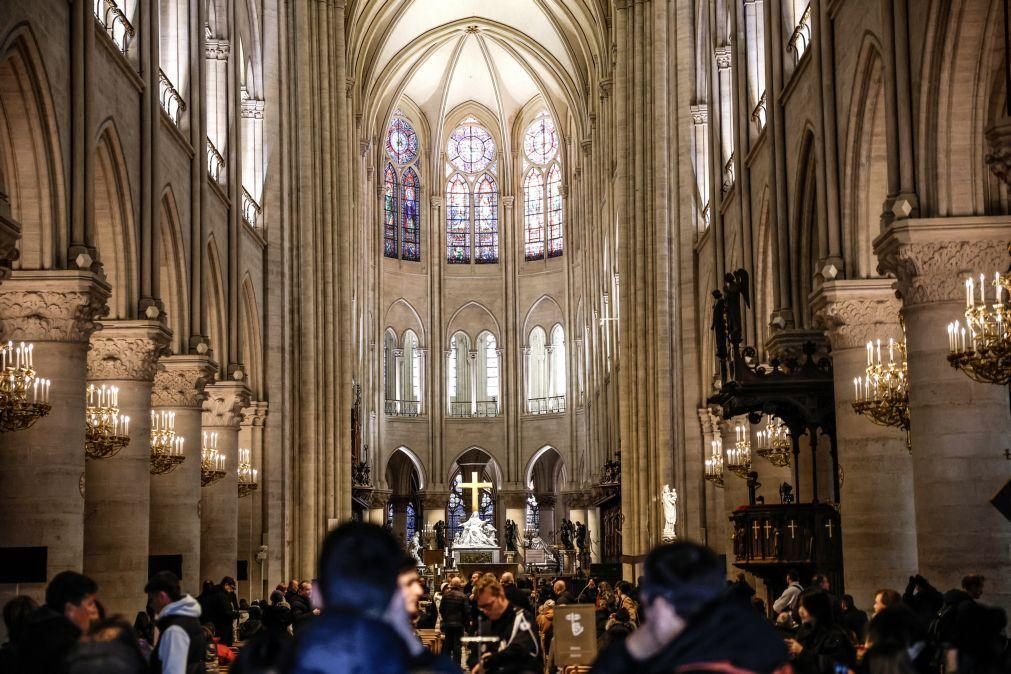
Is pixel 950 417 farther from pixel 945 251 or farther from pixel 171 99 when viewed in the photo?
pixel 171 99

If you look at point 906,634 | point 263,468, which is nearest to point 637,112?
point 263,468

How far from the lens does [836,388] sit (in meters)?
17.4

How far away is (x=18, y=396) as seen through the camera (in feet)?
46.9

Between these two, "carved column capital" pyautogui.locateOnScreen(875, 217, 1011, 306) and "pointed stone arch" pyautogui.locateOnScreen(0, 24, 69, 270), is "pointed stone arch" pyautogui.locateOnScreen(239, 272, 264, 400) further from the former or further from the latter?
"carved column capital" pyautogui.locateOnScreen(875, 217, 1011, 306)

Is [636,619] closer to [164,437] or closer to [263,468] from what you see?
[164,437]

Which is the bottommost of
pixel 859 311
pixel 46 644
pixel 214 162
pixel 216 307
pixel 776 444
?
pixel 46 644

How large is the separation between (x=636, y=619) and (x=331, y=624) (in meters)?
18.0

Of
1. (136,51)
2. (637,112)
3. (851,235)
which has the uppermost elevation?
(637,112)

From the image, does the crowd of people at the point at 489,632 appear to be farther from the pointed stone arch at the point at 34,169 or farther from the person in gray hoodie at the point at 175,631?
the pointed stone arch at the point at 34,169

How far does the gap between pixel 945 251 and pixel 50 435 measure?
380 inches

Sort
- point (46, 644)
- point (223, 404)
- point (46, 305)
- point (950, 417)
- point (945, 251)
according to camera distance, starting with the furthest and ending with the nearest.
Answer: point (223, 404)
point (46, 305)
point (945, 251)
point (950, 417)
point (46, 644)

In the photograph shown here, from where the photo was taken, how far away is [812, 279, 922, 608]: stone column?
666 inches

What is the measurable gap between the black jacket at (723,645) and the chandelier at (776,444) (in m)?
16.7

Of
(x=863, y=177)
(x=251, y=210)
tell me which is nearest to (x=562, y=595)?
(x=863, y=177)
